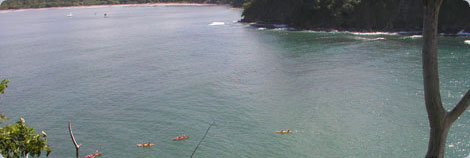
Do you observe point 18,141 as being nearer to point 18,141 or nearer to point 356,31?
point 18,141

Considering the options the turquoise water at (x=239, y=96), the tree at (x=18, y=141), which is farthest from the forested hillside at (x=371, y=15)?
the tree at (x=18, y=141)

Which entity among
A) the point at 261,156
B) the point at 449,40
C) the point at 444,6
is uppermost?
the point at 444,6

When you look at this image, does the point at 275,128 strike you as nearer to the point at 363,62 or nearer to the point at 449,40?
the point at 363,62

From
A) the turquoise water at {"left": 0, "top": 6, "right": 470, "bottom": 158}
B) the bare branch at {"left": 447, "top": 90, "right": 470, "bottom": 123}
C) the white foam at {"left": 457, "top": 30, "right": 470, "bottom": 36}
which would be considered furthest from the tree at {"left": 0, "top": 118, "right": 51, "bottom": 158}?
the white foam at {"left": 457, "top": 30, "right": 470, "bottom": 36}

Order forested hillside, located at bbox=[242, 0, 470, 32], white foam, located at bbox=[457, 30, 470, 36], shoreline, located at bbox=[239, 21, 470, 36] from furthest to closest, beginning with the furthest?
forested hillside, located at bbox=[242, 0, 470, 32], shoreline, located at bbox=[239, 21, 470, 36], white foam, located at bbox=[457, 30, 470, 36]

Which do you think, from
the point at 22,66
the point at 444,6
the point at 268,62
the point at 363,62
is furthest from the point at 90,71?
the point at 444,6

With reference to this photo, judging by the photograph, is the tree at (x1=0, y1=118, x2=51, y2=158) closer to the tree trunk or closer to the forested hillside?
the tree trunk

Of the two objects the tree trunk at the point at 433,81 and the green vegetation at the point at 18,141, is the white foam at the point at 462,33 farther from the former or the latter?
the green vegetation at the point at 18,141
